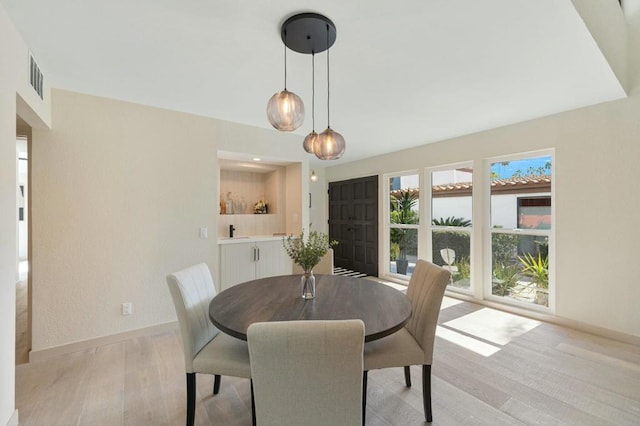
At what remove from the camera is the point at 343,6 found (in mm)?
1532

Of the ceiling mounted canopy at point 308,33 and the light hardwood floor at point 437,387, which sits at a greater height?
the ceiling mounted canopy at point 308,33

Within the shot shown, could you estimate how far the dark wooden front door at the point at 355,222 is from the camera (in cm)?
558

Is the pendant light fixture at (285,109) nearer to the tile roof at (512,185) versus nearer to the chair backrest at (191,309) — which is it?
the chair backrest at (191,309)

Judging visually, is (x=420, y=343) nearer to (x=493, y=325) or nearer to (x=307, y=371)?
(x=307, y=371)

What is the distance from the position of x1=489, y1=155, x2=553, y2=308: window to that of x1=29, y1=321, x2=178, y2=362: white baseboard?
13.7 ft

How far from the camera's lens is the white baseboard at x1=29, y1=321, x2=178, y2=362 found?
2490mm

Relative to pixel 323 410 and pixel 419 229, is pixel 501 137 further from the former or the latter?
pixel 323 410

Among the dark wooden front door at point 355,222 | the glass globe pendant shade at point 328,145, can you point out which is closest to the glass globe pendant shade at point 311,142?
the glass globe pendant shade at point 328,145

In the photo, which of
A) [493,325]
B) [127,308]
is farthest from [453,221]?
[127,308]

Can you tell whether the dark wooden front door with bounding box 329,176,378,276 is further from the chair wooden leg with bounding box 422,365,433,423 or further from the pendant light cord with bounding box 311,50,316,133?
the chair wooden leg with bounding box 422,365,433,423

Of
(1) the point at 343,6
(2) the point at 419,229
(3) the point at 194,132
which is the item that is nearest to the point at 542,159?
(2) the point at 419,229

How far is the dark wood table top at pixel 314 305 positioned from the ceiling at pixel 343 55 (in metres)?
1.68

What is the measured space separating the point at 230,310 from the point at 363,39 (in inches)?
73.8

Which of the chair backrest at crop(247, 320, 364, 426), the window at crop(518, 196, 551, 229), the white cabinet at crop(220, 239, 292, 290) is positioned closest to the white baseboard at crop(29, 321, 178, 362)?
the white cabinet at crop(220, 239, 292, 290)
